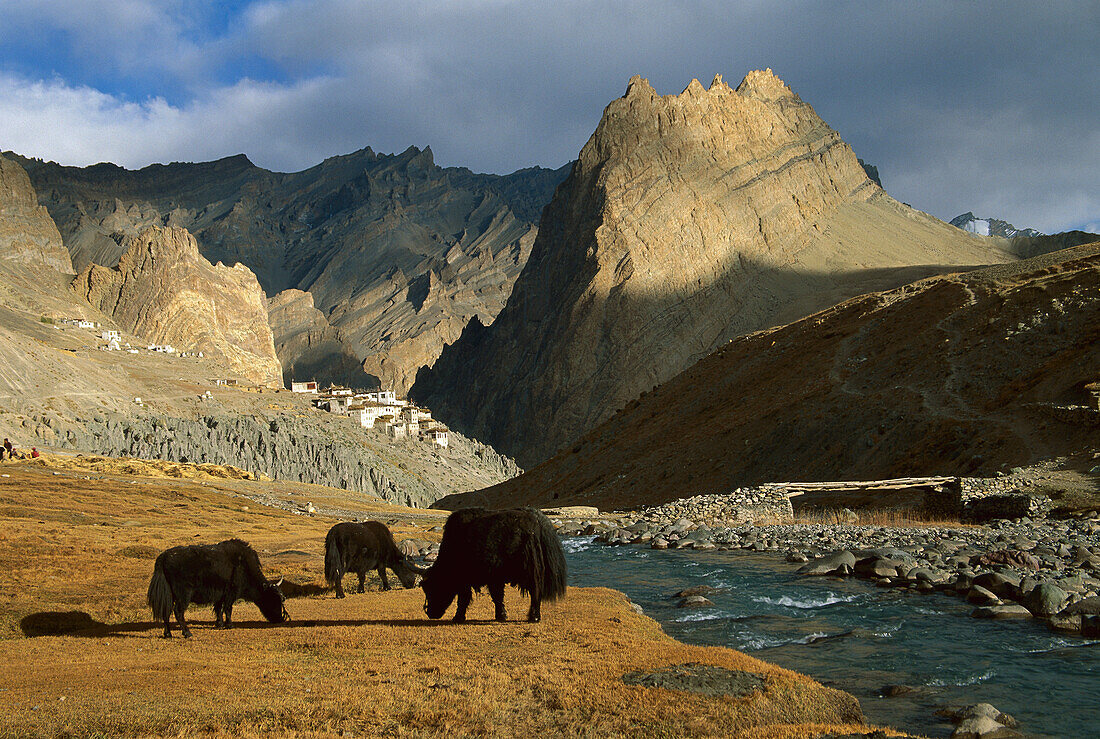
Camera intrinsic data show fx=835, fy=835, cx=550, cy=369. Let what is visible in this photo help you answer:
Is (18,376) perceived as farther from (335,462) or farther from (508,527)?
(508,527)

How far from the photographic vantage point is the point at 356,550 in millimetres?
22578

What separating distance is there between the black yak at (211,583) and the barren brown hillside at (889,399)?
36171 mm

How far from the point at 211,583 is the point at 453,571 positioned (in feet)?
16.6

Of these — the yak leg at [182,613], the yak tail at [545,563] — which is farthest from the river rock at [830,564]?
the yak leg at [182,613]

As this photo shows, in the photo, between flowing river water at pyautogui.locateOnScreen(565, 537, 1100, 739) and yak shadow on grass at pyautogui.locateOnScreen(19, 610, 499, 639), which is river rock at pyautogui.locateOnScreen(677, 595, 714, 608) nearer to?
flowing river water at pyautogui.locateOnScreen(565, 537, 1100, 739)

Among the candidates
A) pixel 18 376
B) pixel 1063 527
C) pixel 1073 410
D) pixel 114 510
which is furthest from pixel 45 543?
pixel 18 376

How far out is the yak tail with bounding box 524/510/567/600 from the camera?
1605 cm

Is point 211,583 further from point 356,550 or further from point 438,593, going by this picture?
point 356,550

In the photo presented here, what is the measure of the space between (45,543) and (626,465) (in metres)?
53.0

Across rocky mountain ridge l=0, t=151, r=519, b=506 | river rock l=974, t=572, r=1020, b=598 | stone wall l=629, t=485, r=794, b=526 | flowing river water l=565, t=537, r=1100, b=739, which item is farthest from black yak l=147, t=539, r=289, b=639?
rocky mountain ridge l=0, t=151, r=519, b=506

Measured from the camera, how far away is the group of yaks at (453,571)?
16156 mm

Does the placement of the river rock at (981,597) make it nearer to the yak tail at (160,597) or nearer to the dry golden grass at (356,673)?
the dry golden grass at (356,673)

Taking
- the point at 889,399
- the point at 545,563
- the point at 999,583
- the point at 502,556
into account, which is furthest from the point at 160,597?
the point at 889,399

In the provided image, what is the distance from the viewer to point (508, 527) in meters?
16.2
